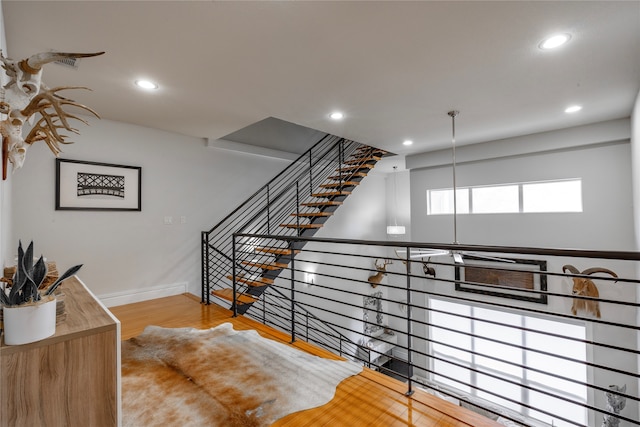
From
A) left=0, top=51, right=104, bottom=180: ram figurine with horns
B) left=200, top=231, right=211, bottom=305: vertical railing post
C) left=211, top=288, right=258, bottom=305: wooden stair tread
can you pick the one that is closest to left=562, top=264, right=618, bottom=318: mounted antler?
left=211, top=288, right=258, bottom=305: wooden stair tread

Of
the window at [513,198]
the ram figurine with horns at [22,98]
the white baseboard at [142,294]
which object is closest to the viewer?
the ram figurine with horns at [22,98]

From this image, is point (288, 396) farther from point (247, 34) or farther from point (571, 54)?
point (571, 54)

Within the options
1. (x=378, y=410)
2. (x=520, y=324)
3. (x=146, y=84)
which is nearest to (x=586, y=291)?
(x=520, y=324)

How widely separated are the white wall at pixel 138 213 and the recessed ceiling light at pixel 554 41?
14.1 feet

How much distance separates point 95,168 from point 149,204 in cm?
76

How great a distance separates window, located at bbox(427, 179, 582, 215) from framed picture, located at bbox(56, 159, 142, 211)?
5498 mm

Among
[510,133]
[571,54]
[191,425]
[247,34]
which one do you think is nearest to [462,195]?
[510,133]

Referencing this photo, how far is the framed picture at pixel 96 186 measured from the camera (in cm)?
361

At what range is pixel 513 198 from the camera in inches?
217

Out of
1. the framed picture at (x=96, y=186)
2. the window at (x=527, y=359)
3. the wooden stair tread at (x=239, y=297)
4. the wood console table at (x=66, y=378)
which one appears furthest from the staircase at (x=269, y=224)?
the window at (x=527, y=359)

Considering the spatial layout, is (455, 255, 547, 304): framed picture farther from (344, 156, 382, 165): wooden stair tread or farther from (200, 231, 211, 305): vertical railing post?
(200, 231, 211, 305): vertical railing post

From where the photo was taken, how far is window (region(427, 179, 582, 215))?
193 inches

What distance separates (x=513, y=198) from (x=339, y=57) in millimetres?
4639

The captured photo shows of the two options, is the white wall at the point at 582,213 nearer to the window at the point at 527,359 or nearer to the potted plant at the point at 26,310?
the window at the point at 527,359
